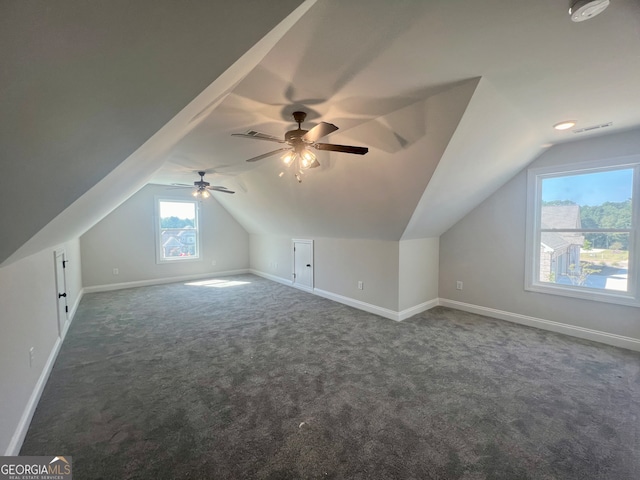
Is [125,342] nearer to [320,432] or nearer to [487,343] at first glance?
[320,432]

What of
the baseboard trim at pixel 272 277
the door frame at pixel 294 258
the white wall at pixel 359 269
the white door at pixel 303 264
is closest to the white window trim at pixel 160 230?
the baseboard trim at pixel 272 277

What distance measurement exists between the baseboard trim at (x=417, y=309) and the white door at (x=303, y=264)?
2.06 metres

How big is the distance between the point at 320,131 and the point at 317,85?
12.2 inches

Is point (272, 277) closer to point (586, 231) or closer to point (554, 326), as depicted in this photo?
point (554, 326)

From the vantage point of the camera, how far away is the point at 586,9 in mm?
1261

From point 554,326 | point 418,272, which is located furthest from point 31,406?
point 554,326

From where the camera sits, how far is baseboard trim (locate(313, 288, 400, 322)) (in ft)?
13.3

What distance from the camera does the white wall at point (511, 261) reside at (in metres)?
3.15

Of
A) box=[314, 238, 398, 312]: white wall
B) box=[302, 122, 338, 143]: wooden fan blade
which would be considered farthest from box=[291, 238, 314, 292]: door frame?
box=[302, 122, 338, 143]: wooden fan blade

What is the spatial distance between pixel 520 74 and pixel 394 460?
2655mm

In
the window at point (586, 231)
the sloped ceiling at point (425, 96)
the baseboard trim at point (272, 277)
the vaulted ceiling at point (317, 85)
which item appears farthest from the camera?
the baseboard trim at point (272, 277)

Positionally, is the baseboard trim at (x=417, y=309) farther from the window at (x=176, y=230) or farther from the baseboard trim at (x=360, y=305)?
the window at (x=176, y=230)

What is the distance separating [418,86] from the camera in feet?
6.45

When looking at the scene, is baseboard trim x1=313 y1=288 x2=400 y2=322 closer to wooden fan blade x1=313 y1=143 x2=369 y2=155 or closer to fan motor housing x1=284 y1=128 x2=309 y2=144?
wooden fan blade x1=313 y1=143 x2=369 y2=155
